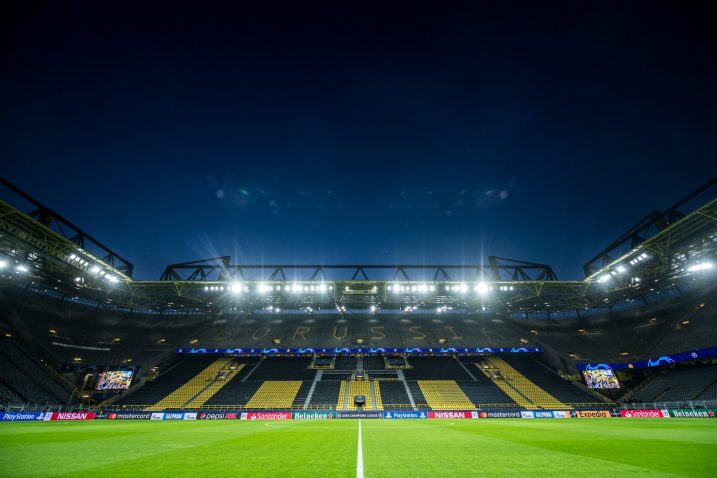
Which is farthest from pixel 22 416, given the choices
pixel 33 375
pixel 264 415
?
pixel 264 415

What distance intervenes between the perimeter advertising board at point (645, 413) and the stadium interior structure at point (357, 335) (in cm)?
227

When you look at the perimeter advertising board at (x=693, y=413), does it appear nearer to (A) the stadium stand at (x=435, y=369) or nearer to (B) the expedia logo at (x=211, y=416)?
(A) the stadium stand at (x=435, y=369)

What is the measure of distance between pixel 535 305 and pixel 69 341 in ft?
207

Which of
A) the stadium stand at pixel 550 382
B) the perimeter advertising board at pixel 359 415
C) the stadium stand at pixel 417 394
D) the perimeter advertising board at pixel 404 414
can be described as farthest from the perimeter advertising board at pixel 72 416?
the stadium stand at pixel 550 382

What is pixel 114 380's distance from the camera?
3722 cm

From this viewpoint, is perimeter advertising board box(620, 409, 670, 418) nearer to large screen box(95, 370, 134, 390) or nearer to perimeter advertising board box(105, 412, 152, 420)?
perimeter advertising board box(105, 412, 152, 420)

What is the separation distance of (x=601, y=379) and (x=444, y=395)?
19.6 meters

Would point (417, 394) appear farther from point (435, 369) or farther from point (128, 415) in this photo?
point (128, 415)

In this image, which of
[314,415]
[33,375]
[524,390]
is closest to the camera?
[314,415]

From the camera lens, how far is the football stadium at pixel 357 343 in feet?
84.3

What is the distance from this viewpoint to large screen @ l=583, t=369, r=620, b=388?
119 feet

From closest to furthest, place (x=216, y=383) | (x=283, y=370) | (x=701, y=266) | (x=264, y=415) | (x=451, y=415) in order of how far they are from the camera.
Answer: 1. (x=701, y=266)
2. (x=451, y=415)
3. (x=264, y=415)
4. (x=216, y=383)
5. (x=283, y=370)

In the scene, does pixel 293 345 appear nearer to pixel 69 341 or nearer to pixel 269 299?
pixel 269 299

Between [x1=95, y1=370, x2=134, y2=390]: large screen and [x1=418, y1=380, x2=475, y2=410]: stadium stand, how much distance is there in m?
35.6
